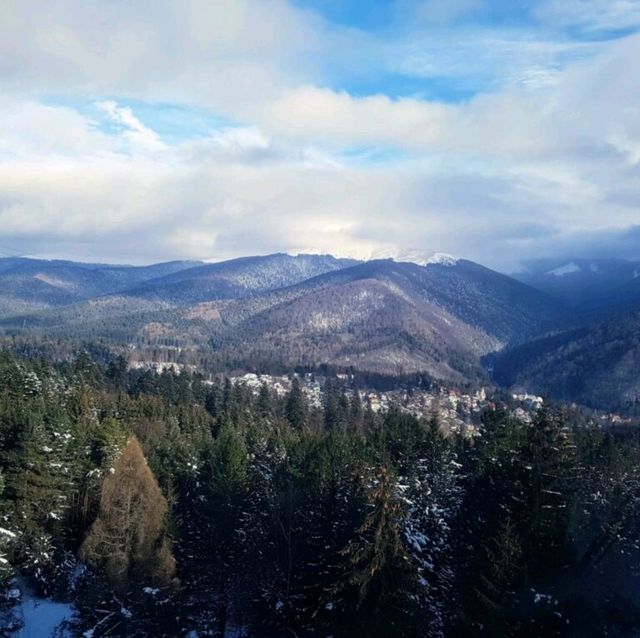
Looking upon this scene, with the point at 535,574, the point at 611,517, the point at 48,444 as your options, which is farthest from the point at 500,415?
the point at 48,444

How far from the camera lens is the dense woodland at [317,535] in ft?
74.6

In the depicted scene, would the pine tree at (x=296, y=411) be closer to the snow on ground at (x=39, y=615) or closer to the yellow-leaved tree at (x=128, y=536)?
the yellow-leaved tree at (x=128, y=536)

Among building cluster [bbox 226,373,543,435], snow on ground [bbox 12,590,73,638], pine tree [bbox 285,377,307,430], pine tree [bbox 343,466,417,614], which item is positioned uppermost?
pine tree [bbox 343,466,417,614]

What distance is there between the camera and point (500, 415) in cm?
4872

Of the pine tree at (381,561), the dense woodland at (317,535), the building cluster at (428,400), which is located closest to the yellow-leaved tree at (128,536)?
the dense woodland at (317,535)

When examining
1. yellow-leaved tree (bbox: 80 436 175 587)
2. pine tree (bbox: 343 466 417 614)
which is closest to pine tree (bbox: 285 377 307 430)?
yellow-leaved tree (bbox: 80 436 175 587)

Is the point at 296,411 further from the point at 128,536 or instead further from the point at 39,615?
the point at 39,615

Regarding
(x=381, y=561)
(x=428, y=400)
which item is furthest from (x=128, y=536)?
(x=428, y=400)

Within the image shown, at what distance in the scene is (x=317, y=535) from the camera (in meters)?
31.5

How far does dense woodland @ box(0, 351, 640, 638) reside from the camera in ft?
74.6

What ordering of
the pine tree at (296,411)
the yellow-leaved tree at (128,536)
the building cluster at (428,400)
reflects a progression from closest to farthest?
the yellow-leaved tree at (128,536) < the pine tree at (296,411) < the building cluster at (428,400)

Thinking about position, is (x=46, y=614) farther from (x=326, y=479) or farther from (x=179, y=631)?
(x=326, y=479)

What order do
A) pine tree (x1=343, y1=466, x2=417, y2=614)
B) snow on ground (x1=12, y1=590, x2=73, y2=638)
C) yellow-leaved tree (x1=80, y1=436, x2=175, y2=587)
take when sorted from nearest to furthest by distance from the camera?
1. pine tree (x1=343, y1=466, x2=417, y2=614)
2. snow on ground (x1=12, y1=590, x2=73, y2=638)
3. yellow-leaved tree (x1=80, y1=436, x2=175, y2=587)

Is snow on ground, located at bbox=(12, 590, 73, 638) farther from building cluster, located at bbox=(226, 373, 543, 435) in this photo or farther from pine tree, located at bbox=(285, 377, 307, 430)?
building cluster, located at bbox=(226, 373, 543, 435)
